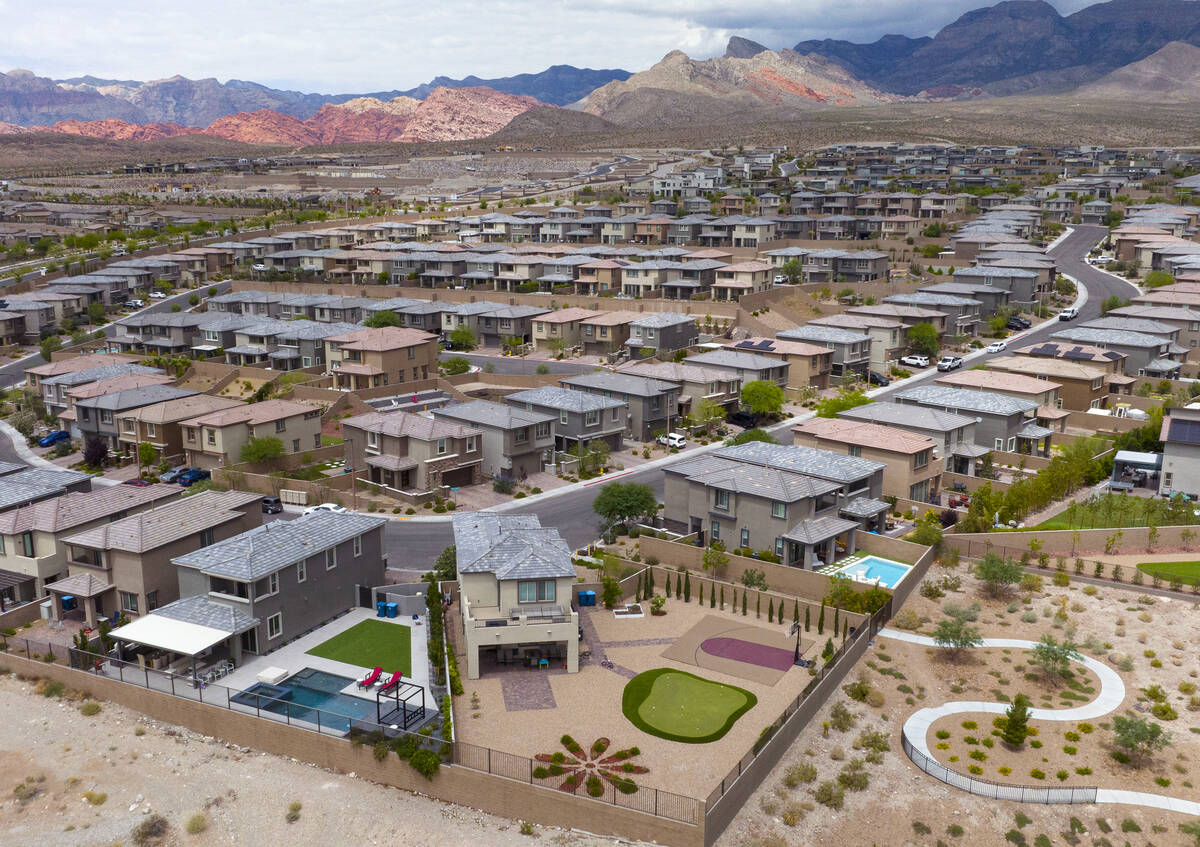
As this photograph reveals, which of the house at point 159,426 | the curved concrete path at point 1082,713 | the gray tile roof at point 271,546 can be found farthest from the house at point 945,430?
the house at point 159,426

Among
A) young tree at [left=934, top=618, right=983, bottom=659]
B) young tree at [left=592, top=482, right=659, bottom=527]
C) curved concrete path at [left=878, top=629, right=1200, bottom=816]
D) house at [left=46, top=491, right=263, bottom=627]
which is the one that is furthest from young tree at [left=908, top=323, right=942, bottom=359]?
house at [left=46, top=491, right=263, bottom=627]

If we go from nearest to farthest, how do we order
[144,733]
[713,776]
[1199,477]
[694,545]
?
1. [713,776]
2. [144,733]
3. [694,545]
4. [1199,477]

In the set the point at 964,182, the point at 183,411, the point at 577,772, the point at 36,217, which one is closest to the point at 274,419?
the point at 183,411

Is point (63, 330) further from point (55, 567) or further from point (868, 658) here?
point (868, 658)

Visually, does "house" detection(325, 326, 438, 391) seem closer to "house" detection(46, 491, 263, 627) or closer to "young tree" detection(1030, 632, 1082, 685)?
"house" detection(46, 491, 263, 627)

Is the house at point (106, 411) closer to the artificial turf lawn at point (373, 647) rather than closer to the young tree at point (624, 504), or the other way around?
the artificial turf lawn at point (373, 647)

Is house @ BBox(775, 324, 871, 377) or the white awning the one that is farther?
house @ BBox(775, 324, 871, 377)
